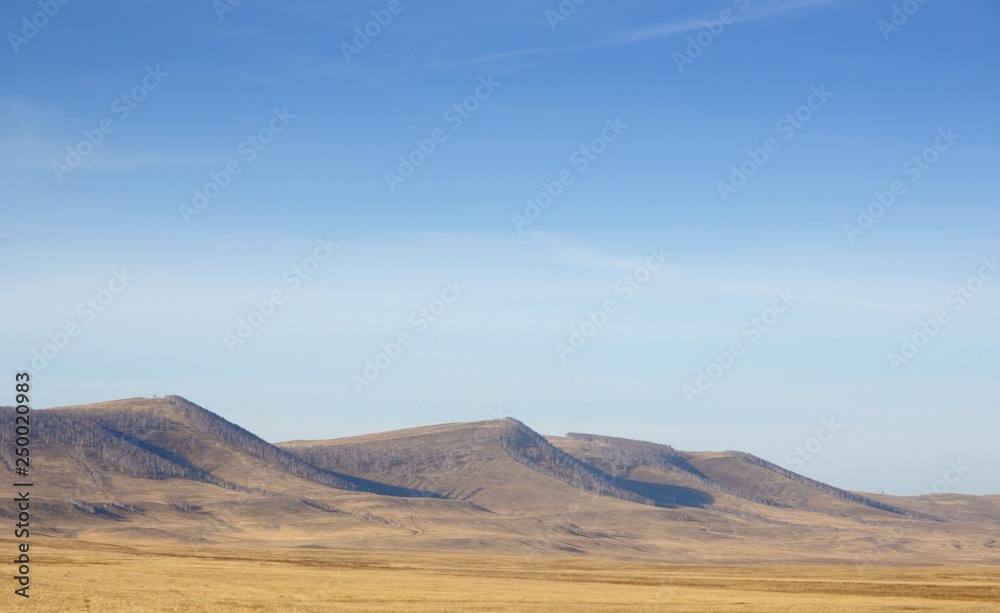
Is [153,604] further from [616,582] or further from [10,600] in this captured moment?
[616,582]

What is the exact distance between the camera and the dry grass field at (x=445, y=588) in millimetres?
50125

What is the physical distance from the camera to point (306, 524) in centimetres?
17238

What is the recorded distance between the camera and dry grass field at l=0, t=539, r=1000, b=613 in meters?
50.1

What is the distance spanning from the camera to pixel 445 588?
201ft

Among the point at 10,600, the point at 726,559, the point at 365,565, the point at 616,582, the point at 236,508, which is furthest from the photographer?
the point at 236,508

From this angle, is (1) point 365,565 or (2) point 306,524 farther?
(2) point 306,524

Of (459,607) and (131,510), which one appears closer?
(459,607)

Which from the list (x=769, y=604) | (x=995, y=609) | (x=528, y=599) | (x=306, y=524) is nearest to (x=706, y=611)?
(x=769, y=604)

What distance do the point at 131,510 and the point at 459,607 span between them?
13562cm

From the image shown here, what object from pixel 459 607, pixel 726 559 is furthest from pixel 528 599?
pixel 726 559

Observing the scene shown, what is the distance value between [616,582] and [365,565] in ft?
77.6

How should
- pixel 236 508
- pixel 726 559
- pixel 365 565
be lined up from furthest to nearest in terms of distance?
pixel 236 508 → pixel 726 559 → pixel 365 565

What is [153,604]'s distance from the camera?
47562 millimetres

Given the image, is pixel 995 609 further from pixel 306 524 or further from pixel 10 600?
pixel 306 524
